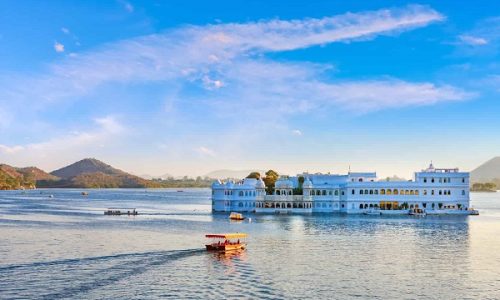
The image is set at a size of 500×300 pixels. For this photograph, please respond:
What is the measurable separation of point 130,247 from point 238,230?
2552cm

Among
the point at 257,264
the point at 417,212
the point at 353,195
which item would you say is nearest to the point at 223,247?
the point at 257,264

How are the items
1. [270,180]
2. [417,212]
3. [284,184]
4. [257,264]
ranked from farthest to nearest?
[270,180], [284,184], [417,212], [257,264]

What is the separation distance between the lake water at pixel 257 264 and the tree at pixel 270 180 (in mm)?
50012

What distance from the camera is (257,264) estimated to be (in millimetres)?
55906

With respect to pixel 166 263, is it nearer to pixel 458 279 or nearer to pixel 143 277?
pixel 143 277

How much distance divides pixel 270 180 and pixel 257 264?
97.1 m

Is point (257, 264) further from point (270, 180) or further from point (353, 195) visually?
point (270, 180)

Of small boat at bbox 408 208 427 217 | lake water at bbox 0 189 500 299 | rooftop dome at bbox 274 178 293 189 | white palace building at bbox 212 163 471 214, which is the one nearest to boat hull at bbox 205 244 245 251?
lake water at bbox 0 189 500 299

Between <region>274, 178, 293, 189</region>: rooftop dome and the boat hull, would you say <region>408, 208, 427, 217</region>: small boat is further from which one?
the boat hull

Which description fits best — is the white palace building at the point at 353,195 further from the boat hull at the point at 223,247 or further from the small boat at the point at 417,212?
the boat hull at the point at 223,247

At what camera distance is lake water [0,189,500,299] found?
43906 millimetres

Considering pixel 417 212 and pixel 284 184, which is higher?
pixel 284 184

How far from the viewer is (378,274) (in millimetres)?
51125

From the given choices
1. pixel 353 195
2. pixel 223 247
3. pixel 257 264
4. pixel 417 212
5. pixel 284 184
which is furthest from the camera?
pixel 284 184
